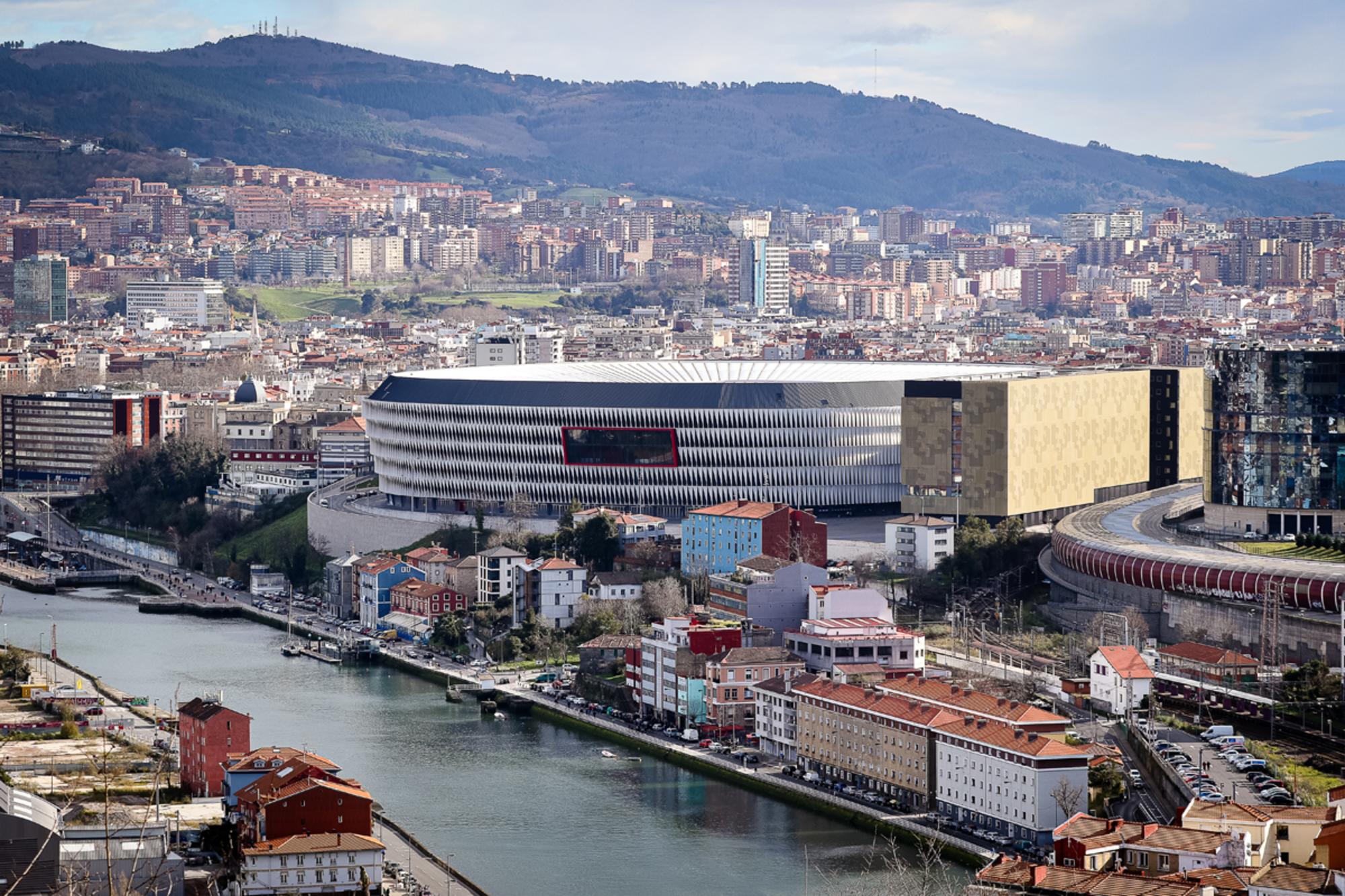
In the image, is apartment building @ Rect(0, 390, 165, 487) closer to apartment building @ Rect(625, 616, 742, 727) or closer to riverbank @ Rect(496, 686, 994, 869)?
riverbank @ Rect(496, 686, 994, 869)

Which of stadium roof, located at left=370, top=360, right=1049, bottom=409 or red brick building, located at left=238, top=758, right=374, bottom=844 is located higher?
stadium roof, located at left=370, top=360, right=1049, bottom=409

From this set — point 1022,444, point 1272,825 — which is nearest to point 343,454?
point 1022,444

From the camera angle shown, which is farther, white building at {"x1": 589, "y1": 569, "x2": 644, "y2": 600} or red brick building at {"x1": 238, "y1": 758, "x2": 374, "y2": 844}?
white building at {"x1": 589, "y1": 569, "x2": 644, "y2": 600}

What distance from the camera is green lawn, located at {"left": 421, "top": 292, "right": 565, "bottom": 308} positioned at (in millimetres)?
98125

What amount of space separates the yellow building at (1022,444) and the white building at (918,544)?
7.25ft

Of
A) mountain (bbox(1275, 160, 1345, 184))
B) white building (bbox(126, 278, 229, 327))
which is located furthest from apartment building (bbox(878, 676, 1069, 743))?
mountain (bbox(1275, 160, 1345, 184))

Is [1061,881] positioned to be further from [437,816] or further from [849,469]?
[849,469]

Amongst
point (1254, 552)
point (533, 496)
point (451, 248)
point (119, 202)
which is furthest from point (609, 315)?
point (1254, 552)

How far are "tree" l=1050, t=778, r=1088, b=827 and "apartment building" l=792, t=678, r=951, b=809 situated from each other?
178cm

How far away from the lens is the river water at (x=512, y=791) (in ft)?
70.3

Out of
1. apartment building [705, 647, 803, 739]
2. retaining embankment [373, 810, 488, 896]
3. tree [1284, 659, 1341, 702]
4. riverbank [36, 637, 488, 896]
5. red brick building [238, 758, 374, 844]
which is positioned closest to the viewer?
riverbank [36, 637, 488, 896]

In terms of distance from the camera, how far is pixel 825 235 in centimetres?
14225

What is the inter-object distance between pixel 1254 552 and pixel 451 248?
3402 inches

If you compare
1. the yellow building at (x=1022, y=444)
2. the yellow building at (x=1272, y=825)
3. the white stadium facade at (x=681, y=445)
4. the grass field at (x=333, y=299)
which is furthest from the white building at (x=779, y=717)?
the grass field at (x=333, y=299)
